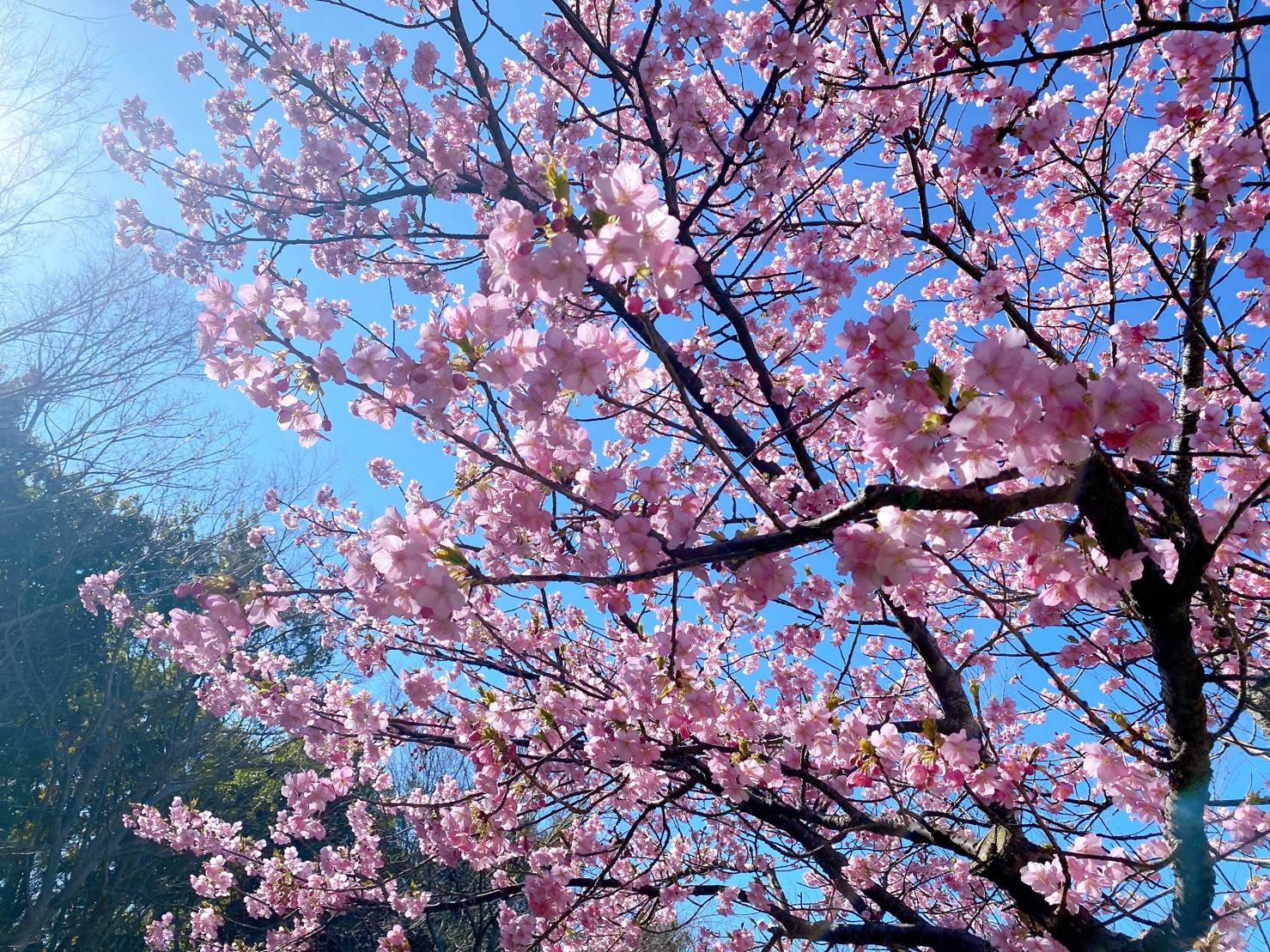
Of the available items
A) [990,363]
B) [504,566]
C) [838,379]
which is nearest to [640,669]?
[504,566]

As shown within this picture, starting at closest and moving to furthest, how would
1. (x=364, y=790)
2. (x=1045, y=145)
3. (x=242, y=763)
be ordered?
(x=1045, y=145) < (x=242, y=763) < (x=364, y=790)

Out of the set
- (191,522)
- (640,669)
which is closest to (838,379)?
(640,669)

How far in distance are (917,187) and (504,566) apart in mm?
3176

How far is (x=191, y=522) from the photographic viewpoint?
12.3 m

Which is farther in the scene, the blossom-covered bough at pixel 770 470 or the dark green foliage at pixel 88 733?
the dark green foliage at pixel 88 733

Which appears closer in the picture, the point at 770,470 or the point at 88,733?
the point at 770,470

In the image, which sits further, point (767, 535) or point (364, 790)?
point (364, 790)

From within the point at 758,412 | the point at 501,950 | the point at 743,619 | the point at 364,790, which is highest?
the point at 758,412

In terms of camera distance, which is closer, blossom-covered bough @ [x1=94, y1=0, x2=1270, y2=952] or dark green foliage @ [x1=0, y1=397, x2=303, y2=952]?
blossom-covered bough @ [x1=94, y1=0, x2=1270, y2=952]

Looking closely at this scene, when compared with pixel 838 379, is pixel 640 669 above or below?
below

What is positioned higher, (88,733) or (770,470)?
(770,470)

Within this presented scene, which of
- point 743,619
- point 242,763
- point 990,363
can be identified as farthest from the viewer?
point 242,763

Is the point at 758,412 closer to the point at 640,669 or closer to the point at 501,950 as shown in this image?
the point at 640,669

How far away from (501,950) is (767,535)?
14.0 feet
